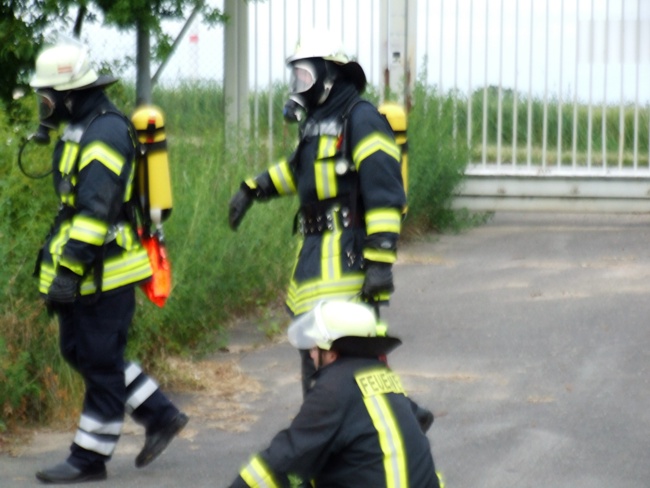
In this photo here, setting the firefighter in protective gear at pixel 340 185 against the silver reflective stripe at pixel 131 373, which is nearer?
the firefighter in protective gear at pixel 340 185

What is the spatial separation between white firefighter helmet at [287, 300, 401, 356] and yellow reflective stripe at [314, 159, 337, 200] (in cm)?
149

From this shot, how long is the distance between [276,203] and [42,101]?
423 centimetres

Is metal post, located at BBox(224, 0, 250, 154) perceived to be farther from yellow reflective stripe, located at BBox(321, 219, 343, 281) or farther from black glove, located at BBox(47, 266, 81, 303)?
black glove, located at BBox(47, 266, 81, 303)

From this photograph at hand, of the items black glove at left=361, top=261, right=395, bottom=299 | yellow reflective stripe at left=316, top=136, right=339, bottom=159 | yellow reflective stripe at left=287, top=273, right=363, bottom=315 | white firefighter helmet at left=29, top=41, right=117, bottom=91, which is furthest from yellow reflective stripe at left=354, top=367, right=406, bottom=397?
white firefighter helmet at left=29, top=41, right=117, bottom=91

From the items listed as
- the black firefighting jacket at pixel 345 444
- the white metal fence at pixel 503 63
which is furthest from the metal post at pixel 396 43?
the black firefighting jacket at pixel 345 444

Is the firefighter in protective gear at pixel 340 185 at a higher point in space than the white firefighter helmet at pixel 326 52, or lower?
lower

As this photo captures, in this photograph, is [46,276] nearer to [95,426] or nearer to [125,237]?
[125,237]

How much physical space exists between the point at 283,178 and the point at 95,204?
35.9 inches

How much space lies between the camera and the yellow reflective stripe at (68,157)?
20.3 ft

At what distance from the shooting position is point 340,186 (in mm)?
6176

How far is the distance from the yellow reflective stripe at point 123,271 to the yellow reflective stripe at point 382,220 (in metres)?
1.02

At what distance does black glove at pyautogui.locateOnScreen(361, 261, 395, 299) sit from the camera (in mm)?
5992

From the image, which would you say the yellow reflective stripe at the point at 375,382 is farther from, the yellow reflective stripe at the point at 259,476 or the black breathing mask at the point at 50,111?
the black breathing mask at the point at 50,111

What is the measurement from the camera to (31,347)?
7301 mm
